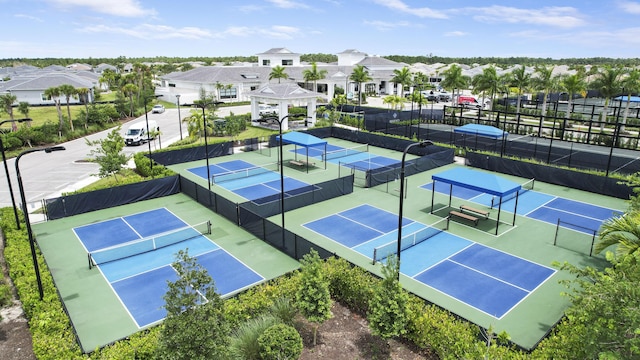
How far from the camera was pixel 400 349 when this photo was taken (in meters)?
12.4

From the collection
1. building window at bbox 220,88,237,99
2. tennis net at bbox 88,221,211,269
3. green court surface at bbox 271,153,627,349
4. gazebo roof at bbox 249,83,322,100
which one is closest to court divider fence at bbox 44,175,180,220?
tennis net at bbox 88,221,211,269

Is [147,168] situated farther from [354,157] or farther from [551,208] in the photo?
[551,208]

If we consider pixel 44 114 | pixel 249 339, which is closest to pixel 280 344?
pixel 249 339

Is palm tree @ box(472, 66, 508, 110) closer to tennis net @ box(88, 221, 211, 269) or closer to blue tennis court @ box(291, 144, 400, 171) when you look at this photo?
blue tennis court @ box(291, 144, 400, 171)

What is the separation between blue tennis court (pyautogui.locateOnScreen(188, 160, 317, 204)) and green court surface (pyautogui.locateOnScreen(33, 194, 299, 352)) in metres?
3.44

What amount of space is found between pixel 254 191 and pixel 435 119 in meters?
31.5

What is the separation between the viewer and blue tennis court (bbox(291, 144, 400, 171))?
35044 mm

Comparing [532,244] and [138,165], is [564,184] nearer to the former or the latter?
[532,244]

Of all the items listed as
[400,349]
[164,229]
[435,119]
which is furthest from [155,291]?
[435,119]

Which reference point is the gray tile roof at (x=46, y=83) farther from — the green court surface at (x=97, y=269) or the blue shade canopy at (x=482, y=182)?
the blue shade canopy at (x=482, y=182)

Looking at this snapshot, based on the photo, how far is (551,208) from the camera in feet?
82.4

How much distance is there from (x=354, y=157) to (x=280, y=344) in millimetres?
27816

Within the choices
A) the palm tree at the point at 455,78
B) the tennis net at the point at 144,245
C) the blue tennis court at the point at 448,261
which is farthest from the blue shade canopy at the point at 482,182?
the palm tree at the point at 455,78

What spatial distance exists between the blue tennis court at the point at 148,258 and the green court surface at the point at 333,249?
48cm
